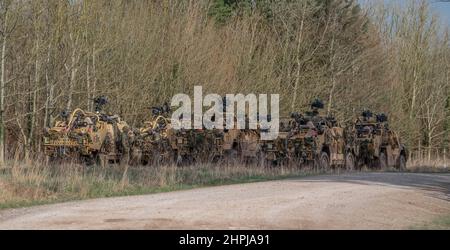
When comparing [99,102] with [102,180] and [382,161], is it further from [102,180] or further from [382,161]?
[382,161]

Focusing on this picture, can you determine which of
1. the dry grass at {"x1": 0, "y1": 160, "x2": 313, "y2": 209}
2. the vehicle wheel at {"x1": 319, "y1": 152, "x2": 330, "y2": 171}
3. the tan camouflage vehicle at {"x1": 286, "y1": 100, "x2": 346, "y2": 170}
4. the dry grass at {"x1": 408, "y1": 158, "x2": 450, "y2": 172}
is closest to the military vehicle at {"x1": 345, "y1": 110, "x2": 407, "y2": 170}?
the dry grass at {"x1": 408, "y1": 158, "x2": 450, "y2": 172}

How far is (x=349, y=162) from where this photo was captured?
2720cm

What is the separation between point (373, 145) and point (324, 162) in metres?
4.10

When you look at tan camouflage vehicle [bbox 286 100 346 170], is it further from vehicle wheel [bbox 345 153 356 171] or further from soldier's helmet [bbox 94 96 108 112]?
soldier's helmet [bbox 94 96 108 112]

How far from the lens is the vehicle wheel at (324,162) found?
81.6ft

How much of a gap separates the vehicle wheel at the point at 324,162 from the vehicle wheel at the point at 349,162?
1666 millimetres

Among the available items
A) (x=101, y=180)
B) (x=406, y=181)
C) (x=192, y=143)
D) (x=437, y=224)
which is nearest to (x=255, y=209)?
(x=437, y=224)

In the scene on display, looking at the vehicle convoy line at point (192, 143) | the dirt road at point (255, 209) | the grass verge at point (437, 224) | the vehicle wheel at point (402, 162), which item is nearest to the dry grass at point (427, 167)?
the vehicle wheel at point (402, 162)

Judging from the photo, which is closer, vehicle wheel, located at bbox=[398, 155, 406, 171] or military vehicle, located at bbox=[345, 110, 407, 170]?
military vehicle, located at bbox=[345, 110, 407, 170]

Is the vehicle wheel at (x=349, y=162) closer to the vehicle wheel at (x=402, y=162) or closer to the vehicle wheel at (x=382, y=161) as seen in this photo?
the vehicle wheel at (x=382, y=161)

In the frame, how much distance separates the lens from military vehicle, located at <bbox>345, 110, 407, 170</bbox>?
2814 centimetres

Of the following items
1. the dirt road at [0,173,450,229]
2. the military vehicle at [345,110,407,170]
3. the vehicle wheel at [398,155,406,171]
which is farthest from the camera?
the vehicle wheel at [398,155,406,171]

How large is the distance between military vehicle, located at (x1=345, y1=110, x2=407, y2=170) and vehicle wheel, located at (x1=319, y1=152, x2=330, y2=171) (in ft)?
6.98
